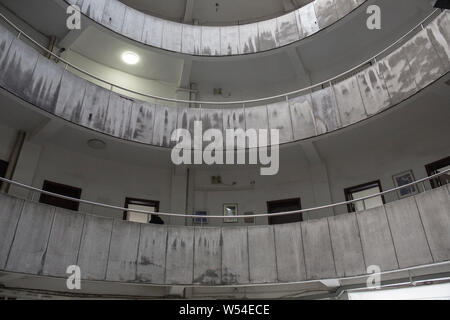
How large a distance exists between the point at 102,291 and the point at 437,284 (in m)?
12.3

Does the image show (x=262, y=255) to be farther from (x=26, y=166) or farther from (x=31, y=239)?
(x=26, y=166)

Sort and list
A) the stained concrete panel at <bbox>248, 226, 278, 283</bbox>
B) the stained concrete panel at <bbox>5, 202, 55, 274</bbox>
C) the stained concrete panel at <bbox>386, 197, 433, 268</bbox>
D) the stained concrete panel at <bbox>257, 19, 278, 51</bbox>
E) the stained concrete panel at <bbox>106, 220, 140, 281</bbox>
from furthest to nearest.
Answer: the stained concrete panel at <bbox>257, 19, 278, 51</bbox> → the stained concrete panel at <bbox>248, 226, 278, 283</bbox> → the stained concrete panel at <bbox>106, 220, 140, 281</bbox> → the stained concrete panel at <bbox>386, 197, 433, 268</bbox> → the stained concrete panel at <bbox>5, 202, 55, 274</bbox>

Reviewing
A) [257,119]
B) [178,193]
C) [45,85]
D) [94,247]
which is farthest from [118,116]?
[257,119]

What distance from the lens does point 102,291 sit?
15.2m

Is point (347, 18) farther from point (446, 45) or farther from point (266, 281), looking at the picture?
point (266, 281)

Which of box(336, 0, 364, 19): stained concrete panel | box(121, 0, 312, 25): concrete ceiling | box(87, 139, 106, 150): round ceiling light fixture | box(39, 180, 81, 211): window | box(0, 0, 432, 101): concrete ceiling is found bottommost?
box(39, 180, 81, 211): window

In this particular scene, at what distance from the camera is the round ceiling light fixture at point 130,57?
19719 millimetres

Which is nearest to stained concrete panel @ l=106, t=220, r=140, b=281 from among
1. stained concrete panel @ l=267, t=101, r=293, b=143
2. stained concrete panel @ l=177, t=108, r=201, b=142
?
stained concrete panel @ l=177, t=108, r=201, b=142

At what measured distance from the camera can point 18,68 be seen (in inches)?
538

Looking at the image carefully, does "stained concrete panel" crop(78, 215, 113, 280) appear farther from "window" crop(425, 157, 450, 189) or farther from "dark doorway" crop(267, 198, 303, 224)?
"window" crop(425, 157, 450, 189)

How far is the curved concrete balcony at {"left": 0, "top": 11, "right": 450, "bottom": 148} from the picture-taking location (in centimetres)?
1344

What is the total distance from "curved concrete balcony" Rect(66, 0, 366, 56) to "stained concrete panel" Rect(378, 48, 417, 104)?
13.8 feet

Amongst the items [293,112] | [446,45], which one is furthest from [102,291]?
[446,45]

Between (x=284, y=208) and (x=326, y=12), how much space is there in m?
9.55
